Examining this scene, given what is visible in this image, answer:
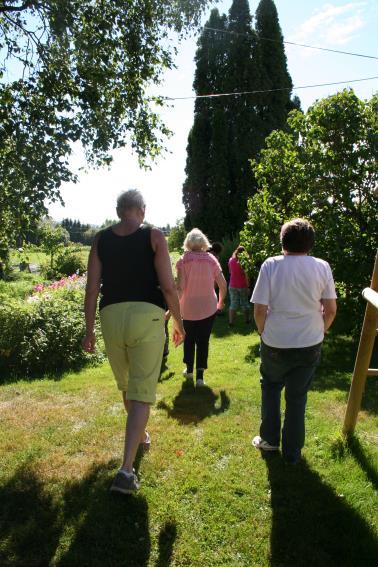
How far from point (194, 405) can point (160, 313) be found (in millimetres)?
1975

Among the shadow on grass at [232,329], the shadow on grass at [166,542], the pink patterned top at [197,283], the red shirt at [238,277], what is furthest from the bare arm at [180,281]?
the red shirt at [238,277]

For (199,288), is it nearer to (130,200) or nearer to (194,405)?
(194,405)

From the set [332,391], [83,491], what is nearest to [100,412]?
[83,491]

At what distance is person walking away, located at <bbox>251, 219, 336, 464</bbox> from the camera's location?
3000 mm

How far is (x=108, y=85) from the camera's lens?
5.07 metres

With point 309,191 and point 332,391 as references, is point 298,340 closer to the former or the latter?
point 332,391

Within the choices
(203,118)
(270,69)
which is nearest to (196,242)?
(203,118)

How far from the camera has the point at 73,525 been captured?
2.48 meters

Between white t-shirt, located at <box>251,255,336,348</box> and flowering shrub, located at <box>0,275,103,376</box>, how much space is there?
4.44 metres

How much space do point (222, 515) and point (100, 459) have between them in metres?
1.10

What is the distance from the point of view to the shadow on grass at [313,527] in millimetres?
2248

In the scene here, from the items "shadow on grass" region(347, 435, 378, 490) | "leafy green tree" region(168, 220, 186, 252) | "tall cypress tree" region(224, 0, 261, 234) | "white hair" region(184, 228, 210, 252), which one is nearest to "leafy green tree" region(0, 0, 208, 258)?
"white hair" region(184, 228, 210, 252)

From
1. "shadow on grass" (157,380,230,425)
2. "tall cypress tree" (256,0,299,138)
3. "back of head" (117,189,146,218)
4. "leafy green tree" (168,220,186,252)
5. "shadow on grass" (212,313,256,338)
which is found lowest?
"leafy green tree" (168,220,186,252)

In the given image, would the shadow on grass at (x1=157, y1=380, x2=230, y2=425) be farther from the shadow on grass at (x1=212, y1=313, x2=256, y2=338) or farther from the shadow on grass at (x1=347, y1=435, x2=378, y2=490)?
the shadow on grass at (x1=212, y1=313, x2=256, y2=338)
